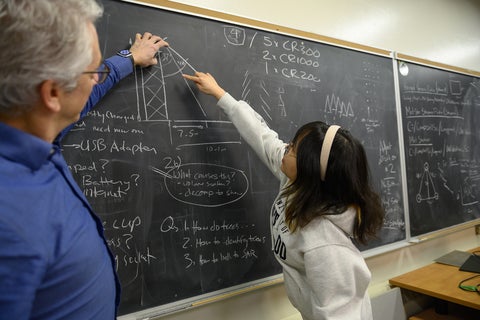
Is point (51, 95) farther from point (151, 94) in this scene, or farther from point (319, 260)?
point (319, 260)

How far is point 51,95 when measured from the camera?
2.30 ft

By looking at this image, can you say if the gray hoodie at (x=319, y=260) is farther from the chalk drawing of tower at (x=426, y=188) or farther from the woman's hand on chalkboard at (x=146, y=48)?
the chalk drawing of tower at (x=426, y=188)

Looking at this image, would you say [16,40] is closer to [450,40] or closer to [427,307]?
[427,307]

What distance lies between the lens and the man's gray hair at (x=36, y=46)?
611 mm

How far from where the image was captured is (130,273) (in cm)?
131

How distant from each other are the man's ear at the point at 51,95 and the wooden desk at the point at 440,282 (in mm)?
2175

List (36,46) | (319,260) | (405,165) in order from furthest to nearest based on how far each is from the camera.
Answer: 1. (405,165)
2. (319,260)
3. (36,46)

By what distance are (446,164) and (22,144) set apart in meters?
2.90

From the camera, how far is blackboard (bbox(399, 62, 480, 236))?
233 centimetres

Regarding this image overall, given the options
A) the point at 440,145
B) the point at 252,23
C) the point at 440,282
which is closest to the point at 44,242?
the point at 252,23

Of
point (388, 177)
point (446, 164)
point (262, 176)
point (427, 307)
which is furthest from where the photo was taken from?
point (446, 164)

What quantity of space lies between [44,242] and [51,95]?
330 mm

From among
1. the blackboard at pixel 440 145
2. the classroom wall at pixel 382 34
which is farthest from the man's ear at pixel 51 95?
the blackboard at pixel 440 145

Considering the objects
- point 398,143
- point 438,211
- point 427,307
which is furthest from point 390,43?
point 427,307
